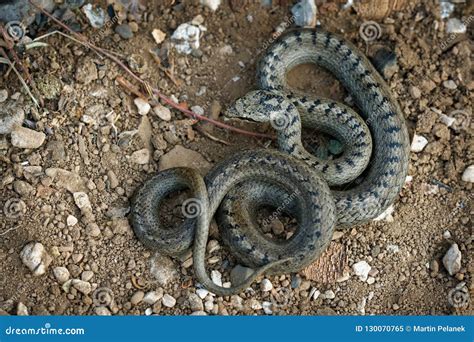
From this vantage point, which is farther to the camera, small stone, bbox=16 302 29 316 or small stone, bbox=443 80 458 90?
small stone, bbox=443 80 458 90

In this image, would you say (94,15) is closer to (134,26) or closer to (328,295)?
(134,26)

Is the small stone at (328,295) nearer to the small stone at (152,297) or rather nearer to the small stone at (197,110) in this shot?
the small stone at (152,297)

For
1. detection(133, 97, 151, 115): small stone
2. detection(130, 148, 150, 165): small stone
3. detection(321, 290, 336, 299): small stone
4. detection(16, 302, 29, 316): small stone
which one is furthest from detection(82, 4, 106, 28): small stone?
detection(321, 290, 336, 299): small stone

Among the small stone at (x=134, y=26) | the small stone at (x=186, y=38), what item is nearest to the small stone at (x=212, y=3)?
the small stone at (x=186, y=38)

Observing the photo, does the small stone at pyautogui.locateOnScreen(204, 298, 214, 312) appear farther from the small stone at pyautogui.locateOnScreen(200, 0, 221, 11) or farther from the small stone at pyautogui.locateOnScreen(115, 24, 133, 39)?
the small stone at pyautogui.locateOnScreen(200, 0, 221, 11)

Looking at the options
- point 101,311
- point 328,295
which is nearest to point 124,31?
point 101,311

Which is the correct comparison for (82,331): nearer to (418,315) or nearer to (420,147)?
(418,315)
